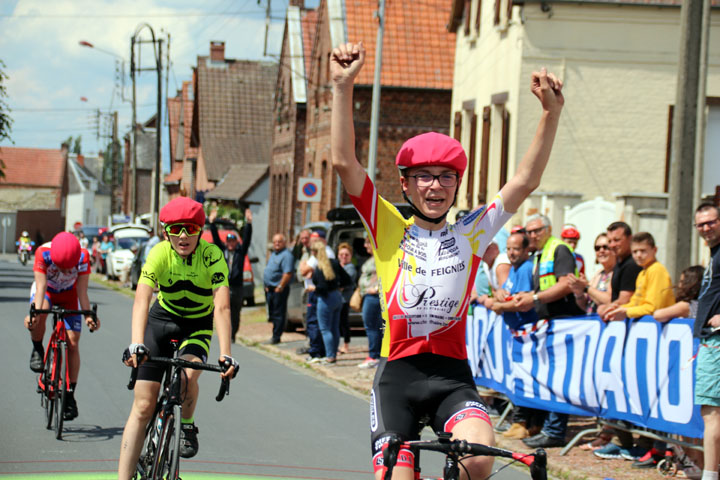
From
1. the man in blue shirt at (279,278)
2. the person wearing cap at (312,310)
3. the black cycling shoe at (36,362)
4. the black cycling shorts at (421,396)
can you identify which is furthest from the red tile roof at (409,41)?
the black cycling shorts at (421,396)

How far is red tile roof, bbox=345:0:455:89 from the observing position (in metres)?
34.7

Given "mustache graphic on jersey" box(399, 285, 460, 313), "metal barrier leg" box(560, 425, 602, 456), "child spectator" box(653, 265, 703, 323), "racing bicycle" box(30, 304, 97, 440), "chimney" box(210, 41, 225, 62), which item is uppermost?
"chimney" box(210, 41, 225, 62)

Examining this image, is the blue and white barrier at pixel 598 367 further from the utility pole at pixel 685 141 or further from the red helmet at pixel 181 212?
the red helmet at pixel 181 212

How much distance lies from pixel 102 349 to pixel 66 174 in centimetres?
10089

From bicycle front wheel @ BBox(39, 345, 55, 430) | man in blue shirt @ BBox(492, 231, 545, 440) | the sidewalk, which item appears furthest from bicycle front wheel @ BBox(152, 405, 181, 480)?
man in blue shirt @ BBox(492, 231, 545, 440)

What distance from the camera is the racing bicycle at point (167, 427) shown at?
228 inches

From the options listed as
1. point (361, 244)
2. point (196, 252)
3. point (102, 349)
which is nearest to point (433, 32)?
point (361, 244)

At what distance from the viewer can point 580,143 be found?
22375 mm

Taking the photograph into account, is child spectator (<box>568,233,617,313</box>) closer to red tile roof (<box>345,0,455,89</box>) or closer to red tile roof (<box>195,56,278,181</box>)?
red tile roof (<box>345,0,455,89</box>)

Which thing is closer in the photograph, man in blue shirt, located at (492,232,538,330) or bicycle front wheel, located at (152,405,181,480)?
bicycle front wheel, located at (152,405,181,480)

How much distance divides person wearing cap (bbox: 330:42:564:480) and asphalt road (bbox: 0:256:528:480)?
3887mm

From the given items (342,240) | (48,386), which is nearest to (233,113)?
(342,240)

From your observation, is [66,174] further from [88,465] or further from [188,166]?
[88,465]

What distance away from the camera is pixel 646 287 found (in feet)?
29.0
